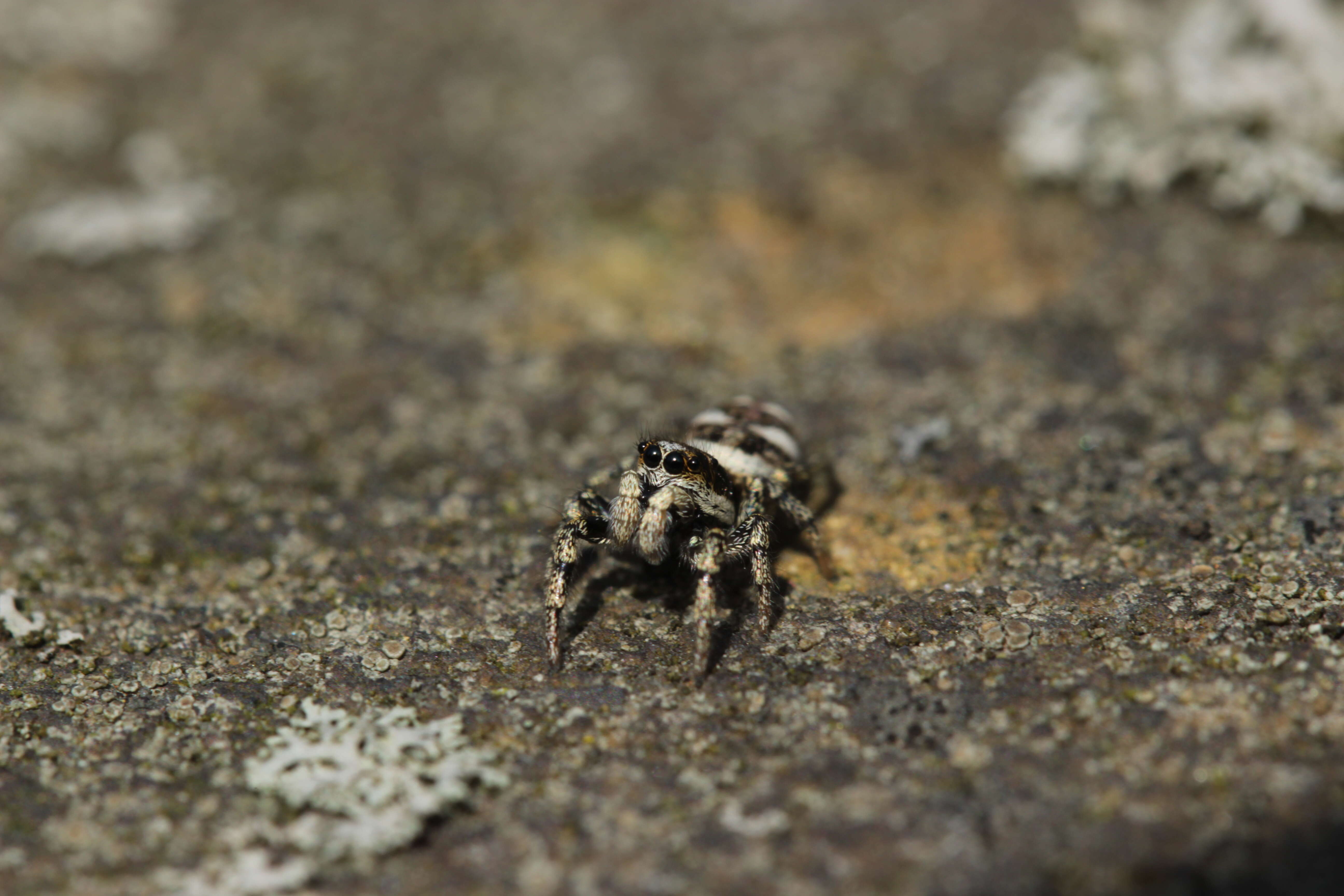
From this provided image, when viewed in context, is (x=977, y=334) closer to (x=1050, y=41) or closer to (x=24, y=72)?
(x=1050, y=41)

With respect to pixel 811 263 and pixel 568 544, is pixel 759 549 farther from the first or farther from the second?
pixel 811 263

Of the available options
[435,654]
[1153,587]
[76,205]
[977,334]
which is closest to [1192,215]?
[977,334]

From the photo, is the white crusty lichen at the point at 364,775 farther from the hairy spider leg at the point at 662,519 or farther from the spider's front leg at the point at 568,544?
the hairy spider leg at the point at 662,519

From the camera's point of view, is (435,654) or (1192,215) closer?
(435,654)

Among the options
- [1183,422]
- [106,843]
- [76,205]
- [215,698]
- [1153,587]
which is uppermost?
[76,205]

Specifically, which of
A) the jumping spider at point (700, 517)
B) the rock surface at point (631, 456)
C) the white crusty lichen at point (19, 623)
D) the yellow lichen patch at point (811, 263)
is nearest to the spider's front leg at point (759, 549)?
the jumping spider at point (700, 517)

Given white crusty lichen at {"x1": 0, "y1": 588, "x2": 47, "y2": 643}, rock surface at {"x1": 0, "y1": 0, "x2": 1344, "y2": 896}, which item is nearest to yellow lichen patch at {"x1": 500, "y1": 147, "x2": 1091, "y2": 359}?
rock surface at {"x1": 0, "y1": 0, "x2": 1344, "y2": 896}

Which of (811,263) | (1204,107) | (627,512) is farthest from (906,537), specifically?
(1204,107)
